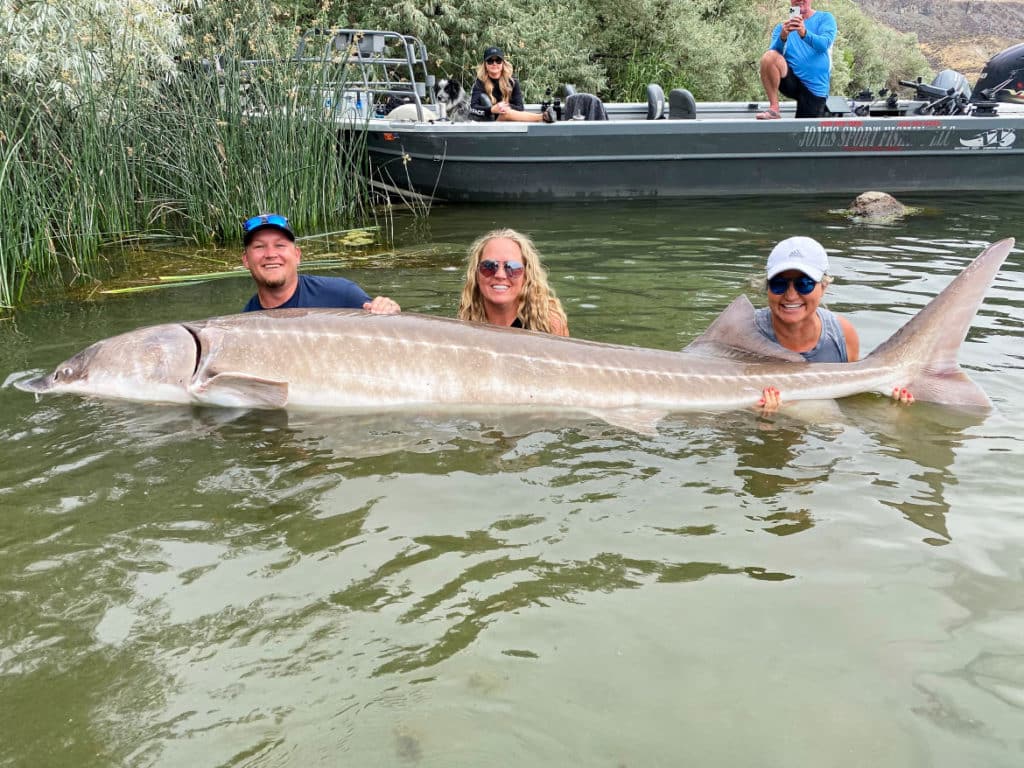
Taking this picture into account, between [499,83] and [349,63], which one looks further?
[499,83]

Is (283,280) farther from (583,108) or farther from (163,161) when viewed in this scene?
(583,108)

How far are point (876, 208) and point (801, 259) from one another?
7.77 metres

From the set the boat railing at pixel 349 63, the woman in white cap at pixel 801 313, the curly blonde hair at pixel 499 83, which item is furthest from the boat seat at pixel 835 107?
the woman in white cap at pixel 801 313

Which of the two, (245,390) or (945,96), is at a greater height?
(945,96)

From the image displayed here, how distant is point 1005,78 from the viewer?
14.5 meters

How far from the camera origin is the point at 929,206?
12.0 metres

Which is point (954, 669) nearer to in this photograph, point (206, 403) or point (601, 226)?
point (206, 403)

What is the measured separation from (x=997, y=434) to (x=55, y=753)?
409 centimetres

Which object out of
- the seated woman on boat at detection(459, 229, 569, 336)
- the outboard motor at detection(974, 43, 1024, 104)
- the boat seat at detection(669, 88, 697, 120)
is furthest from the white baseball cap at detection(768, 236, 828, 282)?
the outboard motor at detection(974, 43, 1024, 104)

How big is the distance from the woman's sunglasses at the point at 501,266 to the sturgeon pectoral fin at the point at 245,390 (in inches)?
48.4

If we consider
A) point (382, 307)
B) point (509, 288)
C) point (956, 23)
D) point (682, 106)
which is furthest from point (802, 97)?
point (956, 23)

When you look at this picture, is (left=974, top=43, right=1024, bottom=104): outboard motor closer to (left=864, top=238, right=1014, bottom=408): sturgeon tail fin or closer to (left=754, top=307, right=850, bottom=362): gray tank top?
(left=754, top=307, right=850, bottom=362): gray tank top

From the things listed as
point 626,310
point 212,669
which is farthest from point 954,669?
point 626,310

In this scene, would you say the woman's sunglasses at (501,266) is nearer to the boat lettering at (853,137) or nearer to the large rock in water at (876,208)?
the large rock in water at (876,208)
